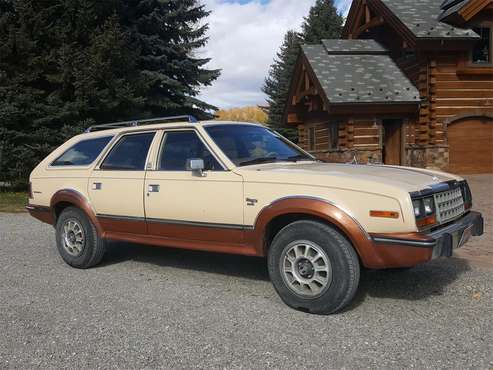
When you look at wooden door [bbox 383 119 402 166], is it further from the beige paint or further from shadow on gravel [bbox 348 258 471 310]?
the beige paint

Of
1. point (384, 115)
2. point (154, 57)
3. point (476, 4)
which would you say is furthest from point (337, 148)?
point (154, 57)

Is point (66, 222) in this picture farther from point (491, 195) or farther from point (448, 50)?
point (448, 50)

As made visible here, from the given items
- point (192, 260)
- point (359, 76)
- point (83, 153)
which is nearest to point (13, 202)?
point (83, 153)

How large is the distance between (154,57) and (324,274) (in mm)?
17574

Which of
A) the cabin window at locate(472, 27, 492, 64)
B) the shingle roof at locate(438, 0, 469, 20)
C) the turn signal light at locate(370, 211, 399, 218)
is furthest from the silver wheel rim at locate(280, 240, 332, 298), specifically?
the cabin window at locate(472, 27, 492, 64)

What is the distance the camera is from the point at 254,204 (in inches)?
177

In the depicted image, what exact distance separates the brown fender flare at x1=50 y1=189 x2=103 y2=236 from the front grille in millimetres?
3840

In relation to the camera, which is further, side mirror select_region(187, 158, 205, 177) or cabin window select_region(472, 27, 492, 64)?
cabin window select_region(472, 27, 492, 64)

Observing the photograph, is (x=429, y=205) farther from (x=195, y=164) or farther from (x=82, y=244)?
(x=82, y=244)

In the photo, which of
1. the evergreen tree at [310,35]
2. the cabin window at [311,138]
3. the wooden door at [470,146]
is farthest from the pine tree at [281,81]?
the wooden door at [470,146]

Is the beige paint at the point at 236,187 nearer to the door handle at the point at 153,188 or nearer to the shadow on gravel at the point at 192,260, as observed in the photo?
the door handle at the point at 153,188

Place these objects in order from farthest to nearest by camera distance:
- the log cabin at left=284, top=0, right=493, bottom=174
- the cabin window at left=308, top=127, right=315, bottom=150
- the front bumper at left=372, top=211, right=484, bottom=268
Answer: the cabin window at left=308, top=127, right=315, bottom=150 → the log cabin at left=284, top=0, right=493, bottom=174 → the front bumper at left=372, top=211, right=484, bottom=268

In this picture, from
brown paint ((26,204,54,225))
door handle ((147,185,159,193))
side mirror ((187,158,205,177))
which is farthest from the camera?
brown paint ((26,204,54,225))

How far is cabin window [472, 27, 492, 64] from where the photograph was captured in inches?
717
